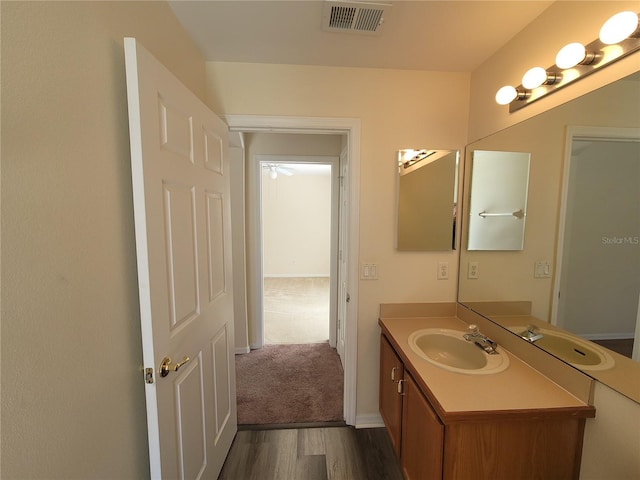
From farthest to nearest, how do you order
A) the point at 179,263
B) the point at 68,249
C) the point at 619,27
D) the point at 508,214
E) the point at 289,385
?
the point at 289,385
the point at 508,214
the point at 179,263
the point at 619,27
the point at 68,249

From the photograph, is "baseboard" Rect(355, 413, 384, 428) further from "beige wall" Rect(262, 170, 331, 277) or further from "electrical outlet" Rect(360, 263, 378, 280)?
"beige wall" Rect(262, 170, 331, 277)

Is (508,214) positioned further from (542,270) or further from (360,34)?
(360,34)

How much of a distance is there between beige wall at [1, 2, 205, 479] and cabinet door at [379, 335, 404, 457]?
3.93 ft

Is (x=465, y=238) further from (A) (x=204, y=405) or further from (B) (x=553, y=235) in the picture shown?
(A) (x=204, y=405)

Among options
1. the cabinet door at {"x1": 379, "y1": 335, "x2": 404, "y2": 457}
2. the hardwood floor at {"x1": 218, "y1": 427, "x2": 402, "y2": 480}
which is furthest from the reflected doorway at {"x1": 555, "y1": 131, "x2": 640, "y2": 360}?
the hardwood floor at {"x1": 218, "y1": 427, "x2": 402, "y2": 480}

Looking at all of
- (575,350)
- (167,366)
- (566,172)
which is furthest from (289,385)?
(566,172)

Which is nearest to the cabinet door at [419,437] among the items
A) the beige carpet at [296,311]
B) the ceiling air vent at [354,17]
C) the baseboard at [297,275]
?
the ceiling air vent at [354,17]

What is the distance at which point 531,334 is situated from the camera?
1211 millimetres

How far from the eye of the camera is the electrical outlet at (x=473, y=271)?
1.65m

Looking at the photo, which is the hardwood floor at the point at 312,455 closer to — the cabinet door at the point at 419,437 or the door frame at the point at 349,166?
the door frame at the point at 349,166

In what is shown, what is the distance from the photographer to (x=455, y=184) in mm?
1734

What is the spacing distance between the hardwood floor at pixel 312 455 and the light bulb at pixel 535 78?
218 centimetres

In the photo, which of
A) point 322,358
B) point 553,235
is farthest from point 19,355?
point 322,358

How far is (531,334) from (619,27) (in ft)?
3.91
